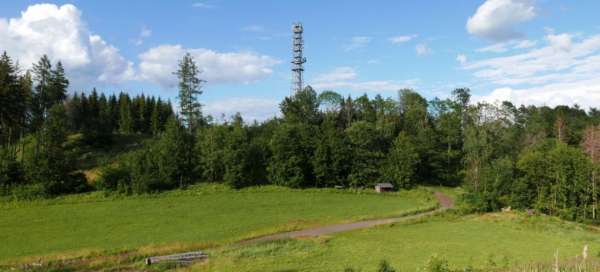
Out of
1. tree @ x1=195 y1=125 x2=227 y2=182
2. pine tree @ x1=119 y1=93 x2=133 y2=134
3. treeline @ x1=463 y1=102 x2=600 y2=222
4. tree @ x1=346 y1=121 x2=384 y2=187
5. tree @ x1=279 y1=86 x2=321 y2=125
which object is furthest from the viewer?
pine tree @ x1=119 y1=93 x2=133 y2=134

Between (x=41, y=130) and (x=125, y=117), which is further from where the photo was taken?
(x=125, y=117)

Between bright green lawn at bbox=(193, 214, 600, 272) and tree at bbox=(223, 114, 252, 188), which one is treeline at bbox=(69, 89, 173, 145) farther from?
bright green lawn at bbox=(193, 214, 600, 272)

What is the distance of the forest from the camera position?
4678 cm

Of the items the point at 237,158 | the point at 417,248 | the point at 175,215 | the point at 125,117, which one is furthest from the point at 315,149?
the point at 125,117

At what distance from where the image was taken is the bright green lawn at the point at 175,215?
30.3m

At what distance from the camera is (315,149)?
204 ft

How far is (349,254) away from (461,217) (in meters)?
22.6

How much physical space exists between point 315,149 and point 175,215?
2818 cm

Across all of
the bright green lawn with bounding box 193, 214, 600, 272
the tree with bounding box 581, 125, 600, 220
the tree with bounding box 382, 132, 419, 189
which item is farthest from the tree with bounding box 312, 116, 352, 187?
the tree with bounding box 581, 125, 600, 220

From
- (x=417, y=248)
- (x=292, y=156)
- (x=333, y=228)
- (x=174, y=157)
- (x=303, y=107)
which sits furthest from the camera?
(x=303, y=107)

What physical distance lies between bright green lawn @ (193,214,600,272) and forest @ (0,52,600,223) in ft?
31.4

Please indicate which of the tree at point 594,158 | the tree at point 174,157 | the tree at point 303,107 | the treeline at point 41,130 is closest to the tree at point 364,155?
the tree at point 303,107

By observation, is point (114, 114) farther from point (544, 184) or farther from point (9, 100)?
point (544, 184)

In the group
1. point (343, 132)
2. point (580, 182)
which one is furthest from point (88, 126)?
point (580, 182)
